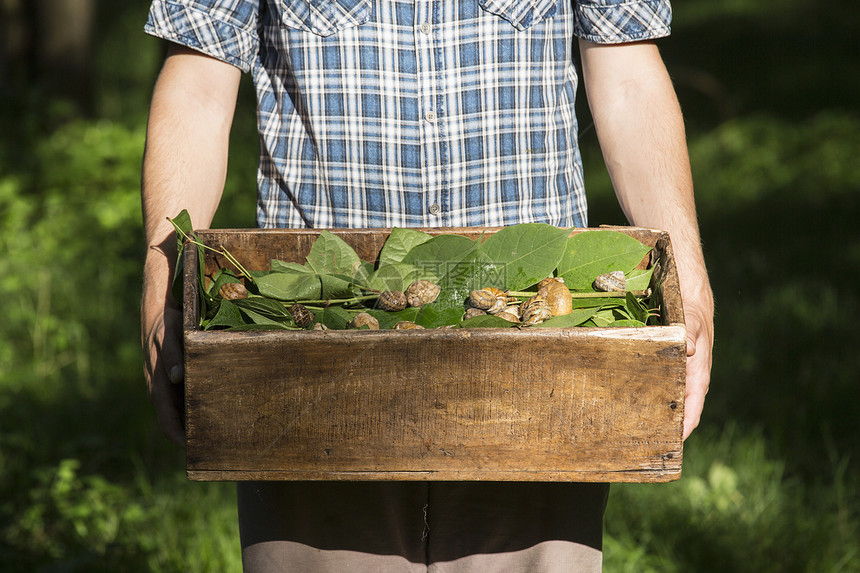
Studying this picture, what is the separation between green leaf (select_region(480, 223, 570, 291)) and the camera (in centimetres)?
124

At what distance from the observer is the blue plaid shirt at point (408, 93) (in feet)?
4.75

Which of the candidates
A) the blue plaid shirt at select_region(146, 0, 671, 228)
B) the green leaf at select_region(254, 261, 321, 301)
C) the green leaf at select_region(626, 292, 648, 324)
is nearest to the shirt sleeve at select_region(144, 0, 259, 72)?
the blue plaid shirt at select_region(146, 0, 671, 228)

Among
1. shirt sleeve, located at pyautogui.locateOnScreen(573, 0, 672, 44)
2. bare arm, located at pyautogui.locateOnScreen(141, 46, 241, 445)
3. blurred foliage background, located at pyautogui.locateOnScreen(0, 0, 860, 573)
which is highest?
shirt sleeve, located at pyautogui.locateOnScreen(573, 0, 672, 44)

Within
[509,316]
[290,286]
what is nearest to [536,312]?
[509,316]

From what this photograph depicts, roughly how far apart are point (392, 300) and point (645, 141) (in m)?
0.58

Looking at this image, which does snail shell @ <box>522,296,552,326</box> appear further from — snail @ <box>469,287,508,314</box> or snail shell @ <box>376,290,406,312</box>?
snail shell @ <box>376,290,406,312</box>

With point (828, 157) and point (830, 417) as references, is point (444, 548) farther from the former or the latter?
point (828, 157)

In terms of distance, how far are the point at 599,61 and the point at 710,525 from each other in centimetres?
165

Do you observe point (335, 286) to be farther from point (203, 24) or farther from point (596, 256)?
point (203, 24)

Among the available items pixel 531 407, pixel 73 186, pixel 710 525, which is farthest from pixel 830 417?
pixel 73 186

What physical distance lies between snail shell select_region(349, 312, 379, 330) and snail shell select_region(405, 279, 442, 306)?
81mm

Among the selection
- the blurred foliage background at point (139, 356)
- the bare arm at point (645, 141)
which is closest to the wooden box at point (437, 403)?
the bare arm at point (645, 141)

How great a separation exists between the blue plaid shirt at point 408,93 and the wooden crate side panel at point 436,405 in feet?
1.73

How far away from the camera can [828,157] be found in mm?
5965
